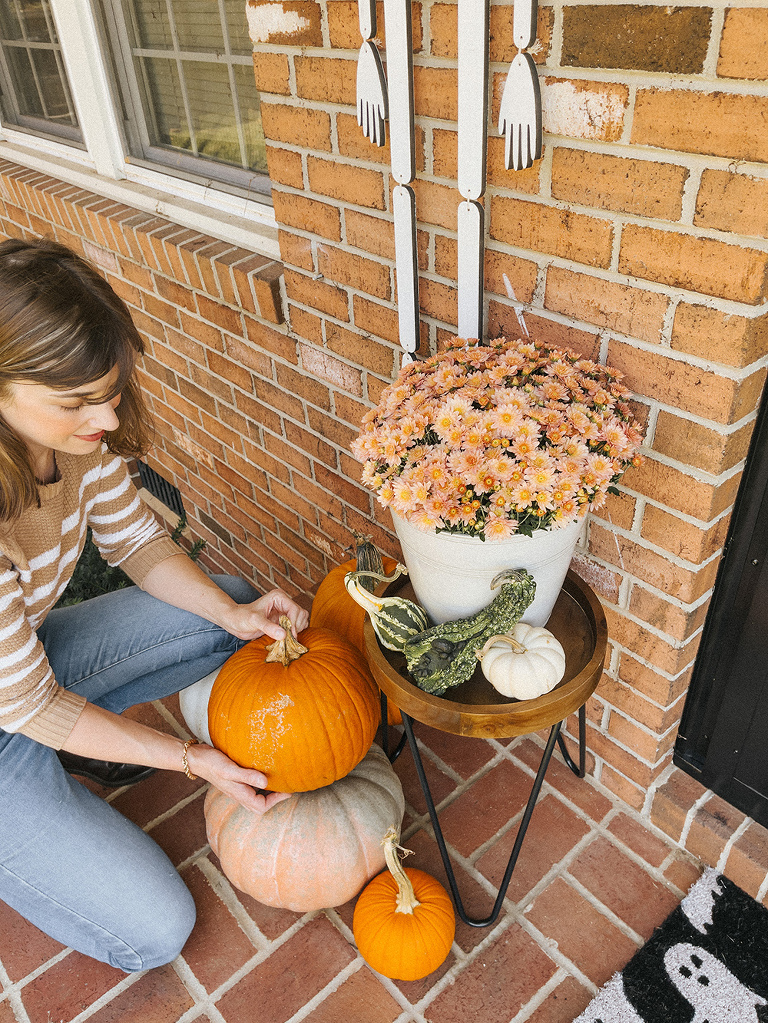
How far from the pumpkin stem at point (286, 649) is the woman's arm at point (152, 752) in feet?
0.75

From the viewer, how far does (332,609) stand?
74.5 inches

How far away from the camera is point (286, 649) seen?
1552 millimetres

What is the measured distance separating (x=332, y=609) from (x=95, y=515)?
2.12 ft

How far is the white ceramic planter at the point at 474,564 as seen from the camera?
116 cm

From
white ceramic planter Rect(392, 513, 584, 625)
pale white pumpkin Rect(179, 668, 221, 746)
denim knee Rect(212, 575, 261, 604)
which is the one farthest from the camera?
denim knee Rect(212, 575, 261, 604)

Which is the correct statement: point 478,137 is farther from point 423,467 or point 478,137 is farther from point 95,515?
point 95,515

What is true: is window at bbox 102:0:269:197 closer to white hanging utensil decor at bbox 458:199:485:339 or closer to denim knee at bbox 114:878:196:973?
white hanging utensil decor at bbox 458:199:485:339

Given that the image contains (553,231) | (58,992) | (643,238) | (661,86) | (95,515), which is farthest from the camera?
(95,515)

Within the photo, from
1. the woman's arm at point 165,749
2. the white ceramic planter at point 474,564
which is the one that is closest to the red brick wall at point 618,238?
the white ceramic planter at point 474,564

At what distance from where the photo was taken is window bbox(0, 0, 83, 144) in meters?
2.97

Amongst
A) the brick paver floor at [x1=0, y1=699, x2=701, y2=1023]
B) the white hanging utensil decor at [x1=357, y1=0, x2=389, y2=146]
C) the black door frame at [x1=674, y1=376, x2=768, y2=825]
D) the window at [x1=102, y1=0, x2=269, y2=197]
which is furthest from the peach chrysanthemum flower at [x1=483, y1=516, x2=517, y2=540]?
the window at [x1=102, y1=0, x2=269, y2=197]

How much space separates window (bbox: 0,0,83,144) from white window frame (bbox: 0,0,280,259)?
27 centimetres

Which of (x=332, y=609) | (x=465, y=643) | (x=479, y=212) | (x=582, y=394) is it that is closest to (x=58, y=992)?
(x=332, y=609)

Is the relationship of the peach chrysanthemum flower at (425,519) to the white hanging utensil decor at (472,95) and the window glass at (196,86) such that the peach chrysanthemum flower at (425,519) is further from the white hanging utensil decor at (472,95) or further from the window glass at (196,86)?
the window glass at (196,86)
